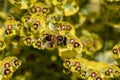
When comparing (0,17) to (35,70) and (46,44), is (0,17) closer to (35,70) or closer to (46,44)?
(35,70)

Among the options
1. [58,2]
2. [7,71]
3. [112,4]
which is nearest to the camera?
[7,71]

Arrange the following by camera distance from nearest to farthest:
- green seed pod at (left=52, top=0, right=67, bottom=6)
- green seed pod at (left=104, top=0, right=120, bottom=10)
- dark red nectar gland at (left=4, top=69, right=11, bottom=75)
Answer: dark red nectar gland at (left=4, top=69, right=11, bottom=75), green seed pod at (left=52, top=0, right=67, bottom=6), green seed pod at (left=104, top=0, right=120, bottom=10)

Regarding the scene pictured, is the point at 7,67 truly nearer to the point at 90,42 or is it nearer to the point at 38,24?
the point at 38,24

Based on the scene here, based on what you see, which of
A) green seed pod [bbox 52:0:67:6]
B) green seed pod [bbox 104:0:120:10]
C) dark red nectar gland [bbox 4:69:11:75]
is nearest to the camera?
dark red nectar gland [bbox 4:69:11:75]

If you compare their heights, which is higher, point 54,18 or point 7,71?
point 54,18

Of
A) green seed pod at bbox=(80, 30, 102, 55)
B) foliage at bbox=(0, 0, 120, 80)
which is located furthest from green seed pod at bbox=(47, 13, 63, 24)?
green seed pod at bbox=(80, 30, 102, 55)

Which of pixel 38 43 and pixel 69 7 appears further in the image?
pixel 69 7

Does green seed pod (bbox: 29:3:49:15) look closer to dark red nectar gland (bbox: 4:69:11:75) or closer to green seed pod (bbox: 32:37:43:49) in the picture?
green seed pod (bbox: 32:37:43:49)

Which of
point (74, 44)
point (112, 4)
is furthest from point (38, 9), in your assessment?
point (112, 4)

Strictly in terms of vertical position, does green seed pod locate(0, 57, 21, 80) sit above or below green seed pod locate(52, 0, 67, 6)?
below

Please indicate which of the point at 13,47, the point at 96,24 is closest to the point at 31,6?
the point at 13,47

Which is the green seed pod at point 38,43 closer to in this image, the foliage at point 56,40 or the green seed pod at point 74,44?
the foliage at point 56,40
